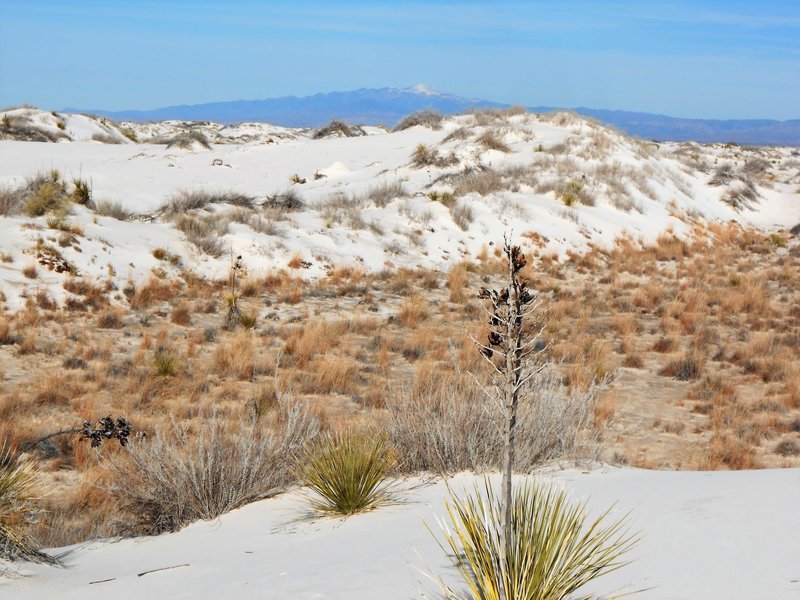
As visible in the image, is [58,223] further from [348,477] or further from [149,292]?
[348,477]

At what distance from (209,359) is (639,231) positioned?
15141 millimetres

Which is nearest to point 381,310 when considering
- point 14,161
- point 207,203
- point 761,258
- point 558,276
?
point 558,276

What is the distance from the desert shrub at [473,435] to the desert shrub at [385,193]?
14449 mm

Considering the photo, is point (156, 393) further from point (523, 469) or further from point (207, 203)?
point (207, 203)

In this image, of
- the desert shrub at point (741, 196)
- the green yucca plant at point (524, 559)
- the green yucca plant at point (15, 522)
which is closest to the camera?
the green yucca plant at point (524, 559)

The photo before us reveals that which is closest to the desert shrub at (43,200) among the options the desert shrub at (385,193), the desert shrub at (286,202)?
the desert shrub at (286,202)

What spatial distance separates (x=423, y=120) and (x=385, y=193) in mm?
16382

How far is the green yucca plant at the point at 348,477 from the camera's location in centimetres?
405

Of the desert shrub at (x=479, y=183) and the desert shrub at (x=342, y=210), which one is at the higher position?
the desert shrub at (x=479, y=183)

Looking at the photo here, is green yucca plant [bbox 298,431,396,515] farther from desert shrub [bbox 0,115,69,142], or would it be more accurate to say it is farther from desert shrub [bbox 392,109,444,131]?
desert shrub [bbox 0,115,69,142]

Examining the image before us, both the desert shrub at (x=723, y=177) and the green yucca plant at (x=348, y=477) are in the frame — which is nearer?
the green yucca plant at (x=348, y=477)

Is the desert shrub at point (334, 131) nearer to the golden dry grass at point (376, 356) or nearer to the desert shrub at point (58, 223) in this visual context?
the golden dry grass at point (376, 356)

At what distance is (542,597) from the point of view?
2.33 m

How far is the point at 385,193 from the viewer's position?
20156mm
